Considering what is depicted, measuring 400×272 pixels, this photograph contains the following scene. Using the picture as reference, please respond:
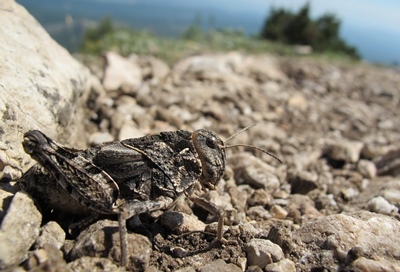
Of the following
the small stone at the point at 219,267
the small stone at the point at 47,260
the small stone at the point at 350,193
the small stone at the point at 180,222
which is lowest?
the small stone at the point at 350,193

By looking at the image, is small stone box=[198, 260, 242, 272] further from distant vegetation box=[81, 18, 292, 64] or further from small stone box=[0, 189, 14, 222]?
distant vegetation box=[81, 18, 292, 64]

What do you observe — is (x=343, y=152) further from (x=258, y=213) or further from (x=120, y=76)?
(x=120, y=76)

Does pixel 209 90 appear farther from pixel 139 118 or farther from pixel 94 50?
pixel 94 50

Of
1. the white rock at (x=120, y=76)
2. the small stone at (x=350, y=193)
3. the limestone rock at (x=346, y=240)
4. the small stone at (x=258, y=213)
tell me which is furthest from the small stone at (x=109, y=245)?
the white rock at (x=120, y=76)

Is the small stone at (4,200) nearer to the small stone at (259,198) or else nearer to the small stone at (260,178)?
the small stone at (259,198)

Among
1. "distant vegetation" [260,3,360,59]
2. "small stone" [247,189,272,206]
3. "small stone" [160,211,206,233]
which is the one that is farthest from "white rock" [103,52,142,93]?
"distant vegetation" [260,3,360,59]

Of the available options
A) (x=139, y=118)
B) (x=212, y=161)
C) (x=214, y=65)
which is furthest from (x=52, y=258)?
(x=214, y=65)
